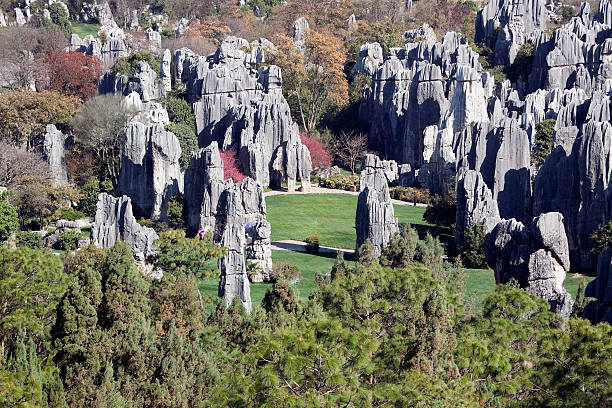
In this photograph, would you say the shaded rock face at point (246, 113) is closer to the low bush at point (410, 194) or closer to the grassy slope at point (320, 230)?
the grassy slope at point (320, 230)

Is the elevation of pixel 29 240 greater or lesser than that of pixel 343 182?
lesser


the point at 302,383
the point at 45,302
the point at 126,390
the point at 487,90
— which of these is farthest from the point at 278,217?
the point at 302,383

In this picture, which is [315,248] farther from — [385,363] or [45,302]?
[385,363]

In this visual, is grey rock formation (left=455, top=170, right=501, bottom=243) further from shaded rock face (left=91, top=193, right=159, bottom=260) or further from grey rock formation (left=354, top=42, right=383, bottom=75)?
grey rock formation (left=354, top=42, right=383, bottom=75)

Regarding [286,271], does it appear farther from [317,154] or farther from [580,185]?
[317,154]

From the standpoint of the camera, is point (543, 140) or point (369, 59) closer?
point (543, 140)

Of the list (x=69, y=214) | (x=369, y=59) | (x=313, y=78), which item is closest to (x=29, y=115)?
(x=69, y=214)
